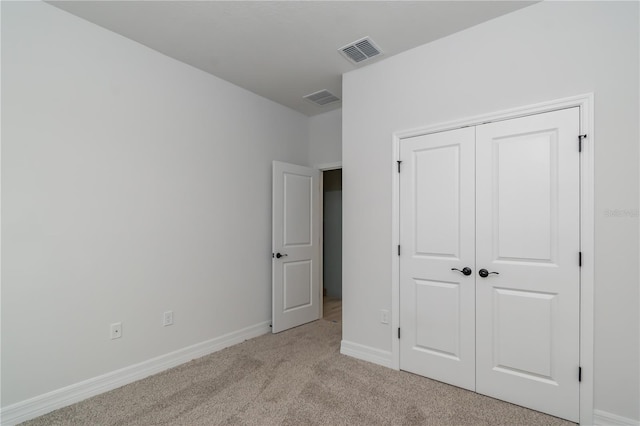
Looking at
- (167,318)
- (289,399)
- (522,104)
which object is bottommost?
(289,399)

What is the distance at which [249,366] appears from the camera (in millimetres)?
2900

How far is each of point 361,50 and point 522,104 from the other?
1.39m

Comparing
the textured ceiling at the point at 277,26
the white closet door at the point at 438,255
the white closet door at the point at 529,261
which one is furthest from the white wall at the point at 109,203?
the white closet door at the point at 529,261

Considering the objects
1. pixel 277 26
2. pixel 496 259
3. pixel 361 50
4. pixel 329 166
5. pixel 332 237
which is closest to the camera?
pixel 496 259

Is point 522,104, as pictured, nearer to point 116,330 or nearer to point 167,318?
point 167,318

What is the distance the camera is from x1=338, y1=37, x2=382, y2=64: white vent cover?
276 centimetres

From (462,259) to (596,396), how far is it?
1127 mm

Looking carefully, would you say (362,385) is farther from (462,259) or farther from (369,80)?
(369,80)

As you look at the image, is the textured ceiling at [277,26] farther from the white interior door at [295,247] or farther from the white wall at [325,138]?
the white interior door at [295,247]

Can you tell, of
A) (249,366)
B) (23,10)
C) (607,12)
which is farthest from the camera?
(249,366)

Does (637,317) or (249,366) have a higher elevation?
(637,317)

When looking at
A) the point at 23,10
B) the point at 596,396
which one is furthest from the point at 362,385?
the point at 23,10

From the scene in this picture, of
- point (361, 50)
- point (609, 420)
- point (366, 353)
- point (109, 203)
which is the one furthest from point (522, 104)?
point (109, 203)

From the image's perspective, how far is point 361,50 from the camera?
287 cm
